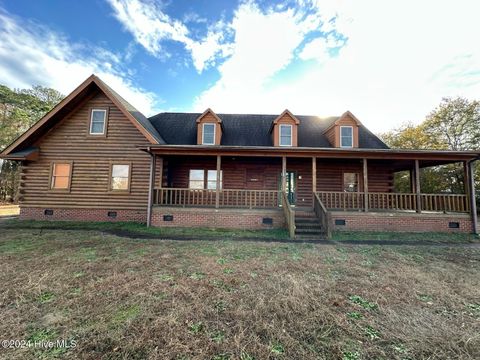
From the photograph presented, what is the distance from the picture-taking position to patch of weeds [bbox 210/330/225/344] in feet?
8.47

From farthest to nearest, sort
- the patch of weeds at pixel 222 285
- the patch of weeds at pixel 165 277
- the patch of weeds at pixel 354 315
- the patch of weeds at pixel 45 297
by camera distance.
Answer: the patch of weeds at pixel 165 277 → the patch of weeds at pixel 222 285 → the patch of weeds at pixel 45 297 → the patch of weeds at pixel 354 315

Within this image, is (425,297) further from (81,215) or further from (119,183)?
(81,215)

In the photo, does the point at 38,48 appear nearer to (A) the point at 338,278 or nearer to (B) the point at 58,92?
(A) the point at 338,278

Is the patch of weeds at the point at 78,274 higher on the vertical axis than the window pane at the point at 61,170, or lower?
lower

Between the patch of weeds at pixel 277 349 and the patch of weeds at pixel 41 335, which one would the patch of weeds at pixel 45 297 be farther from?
the patch of weeds at pixel 277 349

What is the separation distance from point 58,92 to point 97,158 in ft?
87.1

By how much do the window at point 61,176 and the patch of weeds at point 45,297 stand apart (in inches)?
407

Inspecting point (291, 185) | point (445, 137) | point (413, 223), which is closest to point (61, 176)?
point (291, 185)

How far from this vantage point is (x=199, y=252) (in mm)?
6395

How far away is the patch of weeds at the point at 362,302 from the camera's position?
3445mm

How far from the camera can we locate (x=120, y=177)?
11.9m

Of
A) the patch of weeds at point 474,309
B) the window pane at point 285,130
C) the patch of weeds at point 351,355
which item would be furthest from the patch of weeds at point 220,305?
the window pane at point 285,130

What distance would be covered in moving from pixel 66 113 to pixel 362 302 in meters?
15.7

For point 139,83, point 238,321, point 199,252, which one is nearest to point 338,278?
point 238,321
